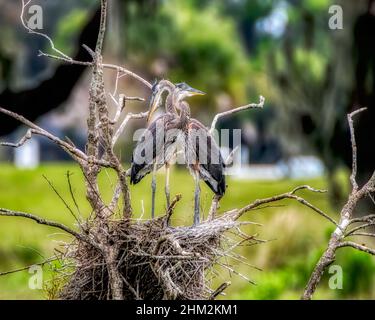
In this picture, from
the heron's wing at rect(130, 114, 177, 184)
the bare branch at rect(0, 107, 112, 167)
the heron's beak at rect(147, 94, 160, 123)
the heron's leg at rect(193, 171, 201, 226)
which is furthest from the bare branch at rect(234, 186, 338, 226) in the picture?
the bare branch at rect(0, 107, 112, 167)

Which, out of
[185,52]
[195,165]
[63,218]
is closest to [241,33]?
[185,52]

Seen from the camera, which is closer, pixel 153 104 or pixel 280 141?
pixel 153 104

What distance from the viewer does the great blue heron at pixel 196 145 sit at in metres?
6.70

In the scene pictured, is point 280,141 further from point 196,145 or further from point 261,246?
point 196,145

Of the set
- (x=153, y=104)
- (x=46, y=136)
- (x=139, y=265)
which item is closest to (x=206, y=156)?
(x=153, y=104)

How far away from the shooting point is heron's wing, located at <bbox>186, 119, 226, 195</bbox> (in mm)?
6730

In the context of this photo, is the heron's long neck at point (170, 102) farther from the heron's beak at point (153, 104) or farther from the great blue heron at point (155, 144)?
the heron's beak at point (153, 104)

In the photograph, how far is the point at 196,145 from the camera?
679cm

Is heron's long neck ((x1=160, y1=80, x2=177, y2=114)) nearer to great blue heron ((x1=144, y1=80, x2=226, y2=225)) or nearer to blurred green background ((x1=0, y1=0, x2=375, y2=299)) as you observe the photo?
great blue heron ((x1=144, y1=80, x2=226, y2=225))

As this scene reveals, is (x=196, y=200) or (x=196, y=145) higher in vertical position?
(x=196, y=145)

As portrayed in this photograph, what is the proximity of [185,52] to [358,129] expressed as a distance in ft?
107

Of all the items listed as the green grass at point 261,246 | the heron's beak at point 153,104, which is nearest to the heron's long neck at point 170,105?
the heron's beak at point 153,104

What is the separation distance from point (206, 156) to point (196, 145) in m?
0.09

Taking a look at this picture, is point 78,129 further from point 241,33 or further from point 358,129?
point 358,129
